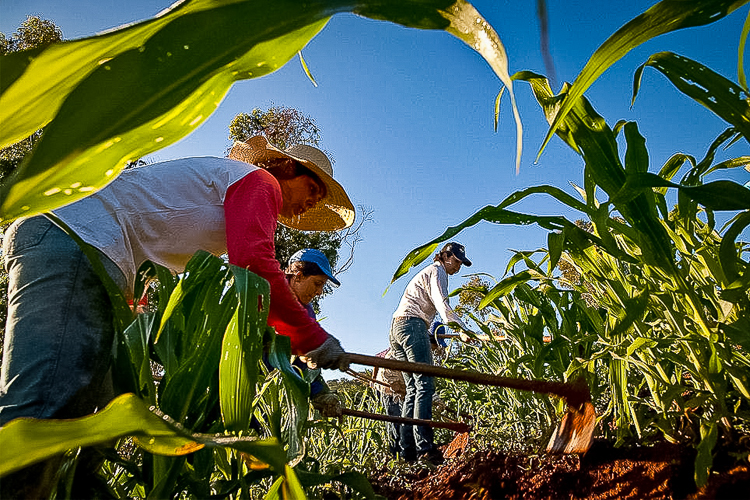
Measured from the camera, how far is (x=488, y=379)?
3.88 ft

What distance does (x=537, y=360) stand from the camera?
1.44 m

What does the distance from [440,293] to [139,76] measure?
323cm

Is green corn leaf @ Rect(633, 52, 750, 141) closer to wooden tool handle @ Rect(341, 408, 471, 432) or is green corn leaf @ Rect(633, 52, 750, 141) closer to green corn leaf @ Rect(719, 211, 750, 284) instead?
green corn leaf @ Rect(719, 211, 750, 284)

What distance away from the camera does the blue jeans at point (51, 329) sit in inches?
38.5

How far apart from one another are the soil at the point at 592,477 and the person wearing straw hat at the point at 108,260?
613 millimetres

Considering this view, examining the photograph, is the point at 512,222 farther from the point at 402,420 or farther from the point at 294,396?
the point at 402,420

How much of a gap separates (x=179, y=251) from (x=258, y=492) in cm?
101

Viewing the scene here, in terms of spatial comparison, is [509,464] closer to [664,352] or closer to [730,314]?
[664,352]

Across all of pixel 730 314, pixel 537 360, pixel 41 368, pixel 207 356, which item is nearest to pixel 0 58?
pixel 207 356

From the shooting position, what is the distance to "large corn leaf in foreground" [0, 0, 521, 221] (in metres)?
0.26

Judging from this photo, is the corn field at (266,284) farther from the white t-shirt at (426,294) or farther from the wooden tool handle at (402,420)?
the white t-shirt at (426,294)

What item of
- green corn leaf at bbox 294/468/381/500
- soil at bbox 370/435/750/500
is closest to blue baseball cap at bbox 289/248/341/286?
soil at bbox 370/435/750/500


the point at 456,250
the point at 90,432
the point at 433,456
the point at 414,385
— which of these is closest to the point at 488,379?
the point at 90,432

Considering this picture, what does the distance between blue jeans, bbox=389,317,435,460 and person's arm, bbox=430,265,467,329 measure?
0.20 meters
